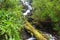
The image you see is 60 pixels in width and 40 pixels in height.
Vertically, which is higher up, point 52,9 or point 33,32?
Answer: point 52,9

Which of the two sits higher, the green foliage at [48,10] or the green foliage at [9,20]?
the green foliage at [48,10]

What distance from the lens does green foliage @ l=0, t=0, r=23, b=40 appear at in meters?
4.54

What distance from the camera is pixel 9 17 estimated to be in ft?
16.2

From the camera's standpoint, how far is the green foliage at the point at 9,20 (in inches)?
179

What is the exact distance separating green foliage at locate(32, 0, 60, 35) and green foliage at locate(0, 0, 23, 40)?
1.30 metres

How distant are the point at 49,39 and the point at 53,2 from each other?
124cm

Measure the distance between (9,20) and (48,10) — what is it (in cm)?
216

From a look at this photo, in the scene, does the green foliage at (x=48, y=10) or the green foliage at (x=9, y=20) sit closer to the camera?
the green foliage at (x=9, y=20)

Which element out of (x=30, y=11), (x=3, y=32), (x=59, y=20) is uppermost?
(x=30, y=11)

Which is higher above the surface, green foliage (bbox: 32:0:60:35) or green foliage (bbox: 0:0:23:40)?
green foliage (bbox: 32:0:60:35)

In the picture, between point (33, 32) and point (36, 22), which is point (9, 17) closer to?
point (33, 32)

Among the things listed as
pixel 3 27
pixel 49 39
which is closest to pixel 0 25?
pixel 3 27

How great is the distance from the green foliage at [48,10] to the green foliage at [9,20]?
4.27 ft

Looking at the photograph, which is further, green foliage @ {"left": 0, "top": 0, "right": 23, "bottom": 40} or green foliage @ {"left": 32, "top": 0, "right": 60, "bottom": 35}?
green foliage @ {"left": 32, "top": 0, "right": 60, "bottom": 35}
